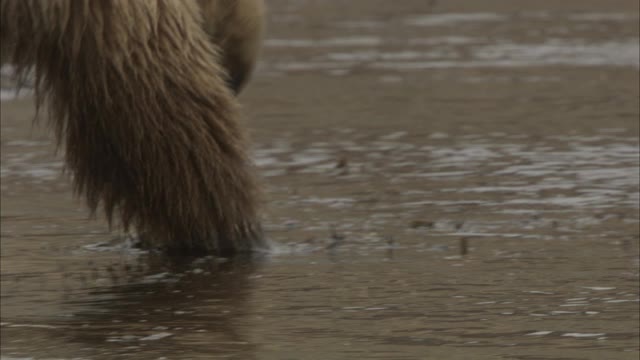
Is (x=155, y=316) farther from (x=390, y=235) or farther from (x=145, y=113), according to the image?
(x=390, y=235)

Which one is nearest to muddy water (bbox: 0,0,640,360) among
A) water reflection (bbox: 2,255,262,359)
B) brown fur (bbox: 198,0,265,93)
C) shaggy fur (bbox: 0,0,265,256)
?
water reflection (bbox: 2,255,262,359)

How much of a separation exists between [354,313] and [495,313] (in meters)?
0.42

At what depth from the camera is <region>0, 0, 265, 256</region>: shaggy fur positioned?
6699mm

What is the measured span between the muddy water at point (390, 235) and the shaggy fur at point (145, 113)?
0.19 meters

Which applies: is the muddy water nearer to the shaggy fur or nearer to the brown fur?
the shaggy fur

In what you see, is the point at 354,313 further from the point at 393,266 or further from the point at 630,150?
the point at 630,150

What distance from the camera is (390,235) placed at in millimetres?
7664

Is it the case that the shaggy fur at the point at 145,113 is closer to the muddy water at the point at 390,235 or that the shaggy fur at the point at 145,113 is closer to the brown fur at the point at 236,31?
the muddy water at the point at 390,235

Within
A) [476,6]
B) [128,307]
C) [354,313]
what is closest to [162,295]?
[128,307]

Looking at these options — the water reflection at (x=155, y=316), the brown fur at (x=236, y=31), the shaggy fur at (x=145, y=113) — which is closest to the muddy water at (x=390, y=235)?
the water reflection at (x=155, y=316)

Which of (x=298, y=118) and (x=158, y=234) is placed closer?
(x=158, y=234)

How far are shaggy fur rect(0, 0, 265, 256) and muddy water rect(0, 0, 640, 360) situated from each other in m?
0.19

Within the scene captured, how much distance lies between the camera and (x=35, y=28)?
6.64 m

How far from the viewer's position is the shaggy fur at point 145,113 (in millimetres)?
6699
